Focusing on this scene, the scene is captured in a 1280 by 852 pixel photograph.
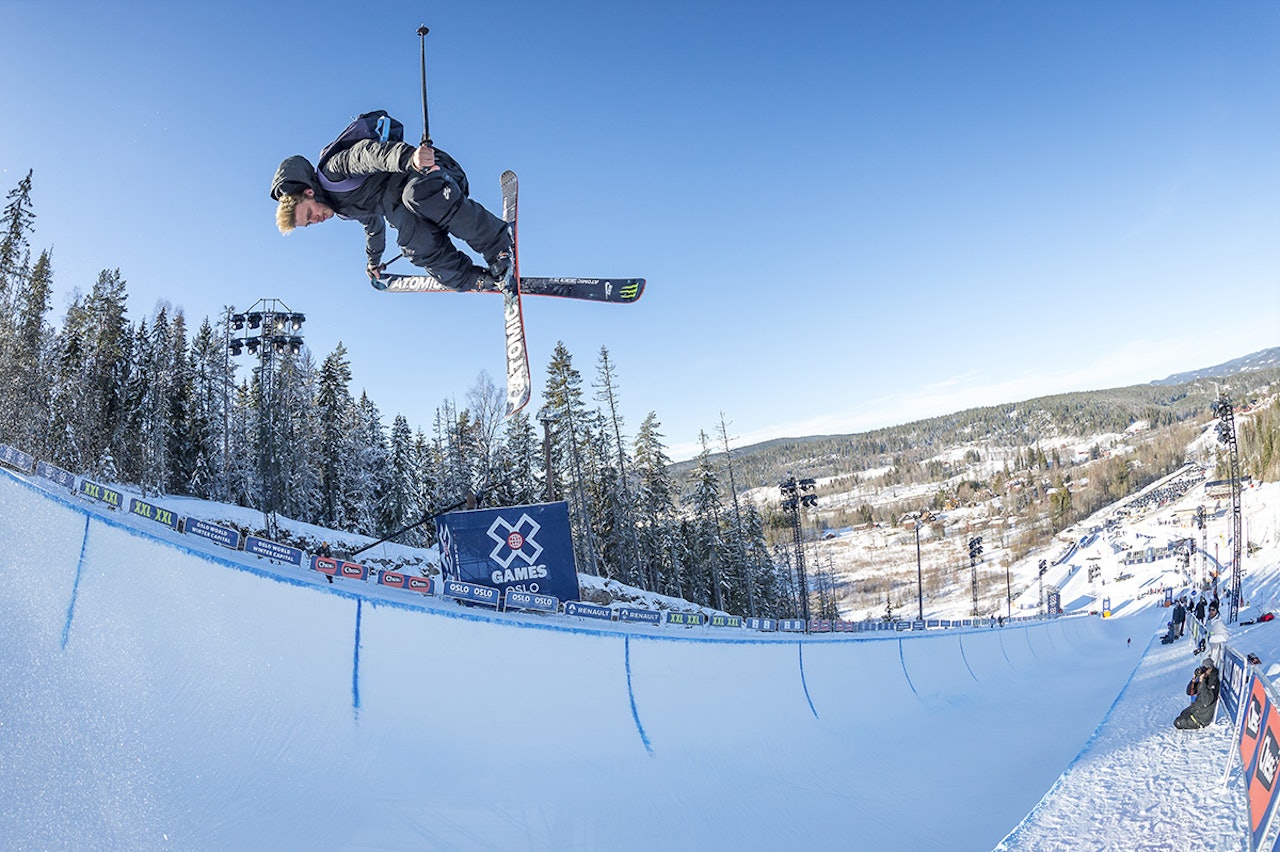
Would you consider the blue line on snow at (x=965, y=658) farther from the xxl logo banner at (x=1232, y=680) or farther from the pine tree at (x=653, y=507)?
the pine tree at (x=653, y=507)

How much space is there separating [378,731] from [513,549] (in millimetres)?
7086

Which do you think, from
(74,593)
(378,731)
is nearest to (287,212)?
(74,593)

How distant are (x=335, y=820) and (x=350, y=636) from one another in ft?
4.99

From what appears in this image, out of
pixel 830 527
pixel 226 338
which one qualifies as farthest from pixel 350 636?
pixel 830 527

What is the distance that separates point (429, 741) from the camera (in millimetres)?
5191

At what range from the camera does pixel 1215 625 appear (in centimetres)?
877

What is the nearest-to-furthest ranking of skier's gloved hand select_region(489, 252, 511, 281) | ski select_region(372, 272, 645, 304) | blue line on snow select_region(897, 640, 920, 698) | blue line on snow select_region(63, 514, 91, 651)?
1. blue line on snow select_region(63, 514, 91, 651)
2. skier's gloved hand select_region(489, 252, 511, 281)
3. ski select_region(372, 272, 645, 304)
4. blue line on snow select_region(897, 640, 920, 698)

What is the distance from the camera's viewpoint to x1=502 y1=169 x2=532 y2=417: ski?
17.0 feet

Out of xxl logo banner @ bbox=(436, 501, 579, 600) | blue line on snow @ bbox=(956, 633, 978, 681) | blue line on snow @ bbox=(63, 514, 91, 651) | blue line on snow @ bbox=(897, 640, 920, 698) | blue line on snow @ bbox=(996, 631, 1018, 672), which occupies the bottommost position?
blue line on snow @ bbox=(996, 631, 1018, 672)

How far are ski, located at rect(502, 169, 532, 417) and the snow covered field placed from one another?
2211mm

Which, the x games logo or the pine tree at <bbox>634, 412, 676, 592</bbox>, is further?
the pine tree at <bbox>634, 412, 676, 592</bbox>

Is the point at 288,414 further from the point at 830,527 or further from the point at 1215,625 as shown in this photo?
the point at 830,527

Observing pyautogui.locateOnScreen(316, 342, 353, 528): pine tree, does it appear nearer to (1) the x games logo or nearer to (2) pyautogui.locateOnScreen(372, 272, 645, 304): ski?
(1) the x games logo

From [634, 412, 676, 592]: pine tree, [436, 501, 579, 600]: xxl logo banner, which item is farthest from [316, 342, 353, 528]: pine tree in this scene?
[436, 501, 579, 600]: xxl logo banner
